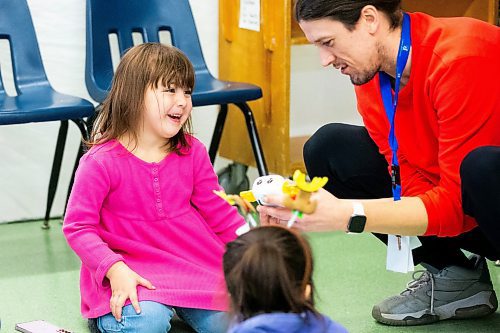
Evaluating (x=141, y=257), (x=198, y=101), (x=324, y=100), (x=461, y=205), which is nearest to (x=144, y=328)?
(x=141, y=257)

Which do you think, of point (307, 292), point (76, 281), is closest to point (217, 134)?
point (76, 281)

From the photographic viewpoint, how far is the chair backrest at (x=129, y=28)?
2.86 m

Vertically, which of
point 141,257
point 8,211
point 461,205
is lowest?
point 8,211

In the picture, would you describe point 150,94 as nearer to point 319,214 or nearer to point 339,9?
point 339,9

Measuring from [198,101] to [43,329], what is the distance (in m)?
0.89

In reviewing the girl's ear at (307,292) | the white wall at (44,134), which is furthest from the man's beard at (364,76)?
the white wall at (44,134)

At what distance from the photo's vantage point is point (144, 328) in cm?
193

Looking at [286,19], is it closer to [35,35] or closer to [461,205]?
[35,35]

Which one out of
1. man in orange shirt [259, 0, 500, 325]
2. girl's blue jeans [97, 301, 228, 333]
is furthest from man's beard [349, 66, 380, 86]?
girl's blue jeans [97, 301, 228, 333]

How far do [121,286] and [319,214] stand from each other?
50 centimetres

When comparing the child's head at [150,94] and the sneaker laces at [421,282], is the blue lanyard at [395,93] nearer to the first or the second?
the sneaker laces at [421,282]

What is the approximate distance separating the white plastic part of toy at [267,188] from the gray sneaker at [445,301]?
57cm

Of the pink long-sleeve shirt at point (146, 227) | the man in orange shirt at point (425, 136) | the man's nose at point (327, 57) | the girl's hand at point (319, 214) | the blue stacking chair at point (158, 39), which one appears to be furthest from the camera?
the blue stacking chair at point (158, 39)

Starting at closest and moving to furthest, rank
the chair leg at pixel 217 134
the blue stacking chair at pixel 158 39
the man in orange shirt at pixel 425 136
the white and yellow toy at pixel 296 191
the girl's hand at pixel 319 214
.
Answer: the white and yellow toy at pixel 296 191, the girl's hand at pixel 319 214, the man in orange shirt at pixel 425 136, the blue stacking chair at pixel 158 39, the chair leg at pixel 217 134
